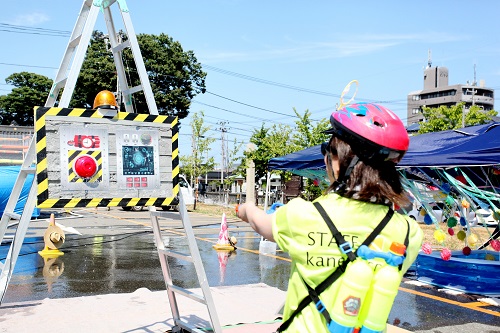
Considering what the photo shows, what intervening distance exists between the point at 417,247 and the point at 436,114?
126 feet

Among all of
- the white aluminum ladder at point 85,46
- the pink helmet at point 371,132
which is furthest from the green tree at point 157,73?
the pink helmet at point 371,132

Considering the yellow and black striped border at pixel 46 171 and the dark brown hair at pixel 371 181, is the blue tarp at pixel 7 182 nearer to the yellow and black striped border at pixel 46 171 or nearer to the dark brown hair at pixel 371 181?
the yellow and black striped border at pixel 46 171

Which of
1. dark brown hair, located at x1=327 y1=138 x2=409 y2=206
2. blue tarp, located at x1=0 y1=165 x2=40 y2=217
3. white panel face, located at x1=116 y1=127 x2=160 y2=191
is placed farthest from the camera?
blue tarp, located at x1=0 y1=165 x2=40 y2=217

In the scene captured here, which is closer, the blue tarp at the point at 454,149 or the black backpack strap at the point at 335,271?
the black backpack strap at the point at 335,271

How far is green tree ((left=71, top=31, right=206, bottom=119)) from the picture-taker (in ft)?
126

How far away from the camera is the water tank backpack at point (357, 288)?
194 centimetres

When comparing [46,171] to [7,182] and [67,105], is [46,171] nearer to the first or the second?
[67,105]

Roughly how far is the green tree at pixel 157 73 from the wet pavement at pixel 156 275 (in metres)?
24.0

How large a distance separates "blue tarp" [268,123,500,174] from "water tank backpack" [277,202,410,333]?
6.25 meters

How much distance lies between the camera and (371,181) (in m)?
2.08

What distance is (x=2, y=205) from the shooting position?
17.5 meters

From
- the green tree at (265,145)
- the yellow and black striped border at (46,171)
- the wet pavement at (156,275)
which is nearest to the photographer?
the yellow and black striped border at (46,171)

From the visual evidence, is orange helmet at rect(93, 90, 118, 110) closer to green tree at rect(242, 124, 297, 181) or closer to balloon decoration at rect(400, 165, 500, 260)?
balloon decoration at rect(400, 165, 500, 260)

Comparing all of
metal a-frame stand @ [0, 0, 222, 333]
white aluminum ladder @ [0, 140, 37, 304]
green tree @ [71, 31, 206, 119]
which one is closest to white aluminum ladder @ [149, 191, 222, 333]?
metal a-frame stand @ [0, 0, 222, 333]
